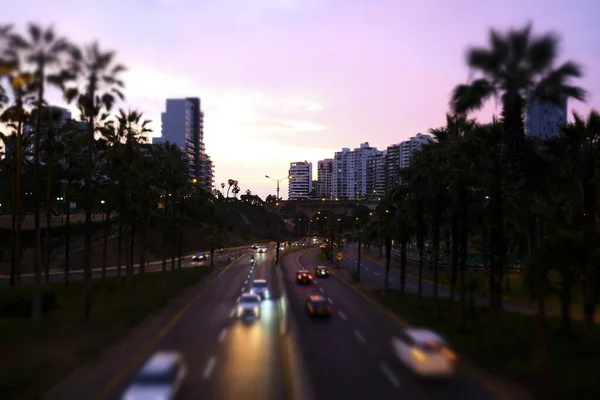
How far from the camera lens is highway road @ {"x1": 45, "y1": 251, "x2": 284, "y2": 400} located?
14.6m

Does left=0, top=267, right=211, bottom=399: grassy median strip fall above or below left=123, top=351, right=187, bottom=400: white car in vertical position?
below

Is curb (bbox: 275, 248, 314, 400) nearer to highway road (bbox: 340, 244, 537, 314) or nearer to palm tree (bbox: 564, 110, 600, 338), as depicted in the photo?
palm tree (bbox: 564, 110, 600, 338)

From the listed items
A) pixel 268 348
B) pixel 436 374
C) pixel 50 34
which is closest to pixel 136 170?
pixel 50 34

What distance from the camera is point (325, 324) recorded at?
91.4 feet

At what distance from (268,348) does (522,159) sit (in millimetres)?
13389

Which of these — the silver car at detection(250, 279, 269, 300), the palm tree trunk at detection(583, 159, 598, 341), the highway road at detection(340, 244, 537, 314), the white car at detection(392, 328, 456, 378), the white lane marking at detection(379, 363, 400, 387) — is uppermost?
the palm tree trunk at detection(583, 159, 598, 341)

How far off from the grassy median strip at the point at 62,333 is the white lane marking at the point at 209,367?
460cm

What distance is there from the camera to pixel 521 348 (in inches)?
794

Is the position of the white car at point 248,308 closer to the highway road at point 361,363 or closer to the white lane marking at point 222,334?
the highway road at point 361,363

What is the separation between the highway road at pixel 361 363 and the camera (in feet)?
48.4

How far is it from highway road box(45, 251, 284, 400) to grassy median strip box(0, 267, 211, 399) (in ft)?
4.72

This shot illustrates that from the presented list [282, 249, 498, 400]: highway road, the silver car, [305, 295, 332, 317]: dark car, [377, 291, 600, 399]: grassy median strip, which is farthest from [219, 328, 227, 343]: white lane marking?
the silver car

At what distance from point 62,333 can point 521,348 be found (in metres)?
20.8

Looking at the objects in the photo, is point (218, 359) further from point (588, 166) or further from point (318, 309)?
A: point (588, 166)
